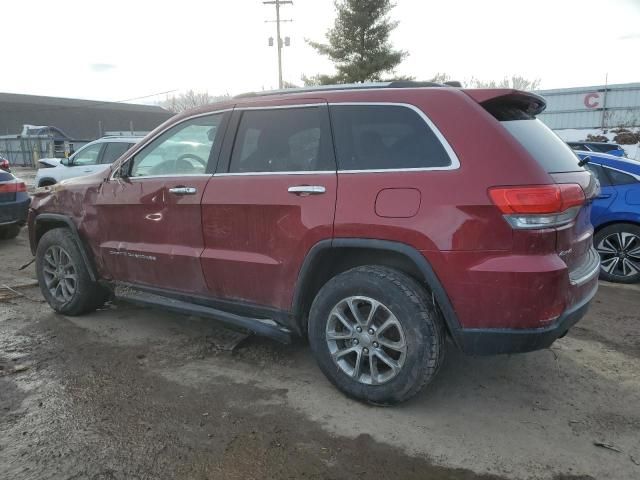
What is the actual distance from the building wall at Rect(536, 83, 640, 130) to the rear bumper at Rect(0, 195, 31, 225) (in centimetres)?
2599

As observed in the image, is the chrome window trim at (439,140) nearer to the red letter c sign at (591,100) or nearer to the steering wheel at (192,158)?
the steering wheel at (192,158)

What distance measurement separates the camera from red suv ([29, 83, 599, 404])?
2.72 metres

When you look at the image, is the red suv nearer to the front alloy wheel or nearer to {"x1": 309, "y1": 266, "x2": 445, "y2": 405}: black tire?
{"x1": 309, "y1": 266, "x2": 445, "y2": 405}: black tire

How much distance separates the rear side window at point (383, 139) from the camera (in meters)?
2.96

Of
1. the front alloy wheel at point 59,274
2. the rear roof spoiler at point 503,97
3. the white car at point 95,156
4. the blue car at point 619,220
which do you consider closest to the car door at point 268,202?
the rear roof spoiler at point 503,97

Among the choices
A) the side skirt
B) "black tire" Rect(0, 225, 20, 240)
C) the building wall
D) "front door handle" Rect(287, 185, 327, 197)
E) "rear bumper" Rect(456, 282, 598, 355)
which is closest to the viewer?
"rear bumper" Rect(456, 282, 598, 355)

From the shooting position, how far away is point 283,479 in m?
2.54

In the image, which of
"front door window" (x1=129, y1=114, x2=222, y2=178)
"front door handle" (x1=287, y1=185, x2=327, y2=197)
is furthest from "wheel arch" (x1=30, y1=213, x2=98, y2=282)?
"front door handle" (x1=287, y1=185, x2=327, y2=197)

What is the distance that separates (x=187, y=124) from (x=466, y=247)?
2380mm

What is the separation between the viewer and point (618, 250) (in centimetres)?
611

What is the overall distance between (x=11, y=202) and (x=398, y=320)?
746 centimetres

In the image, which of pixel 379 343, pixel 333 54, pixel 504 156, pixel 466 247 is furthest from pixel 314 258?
pixel 333 54

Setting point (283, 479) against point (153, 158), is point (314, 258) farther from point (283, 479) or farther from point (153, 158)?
point (153, 158)

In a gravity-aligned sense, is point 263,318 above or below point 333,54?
below
